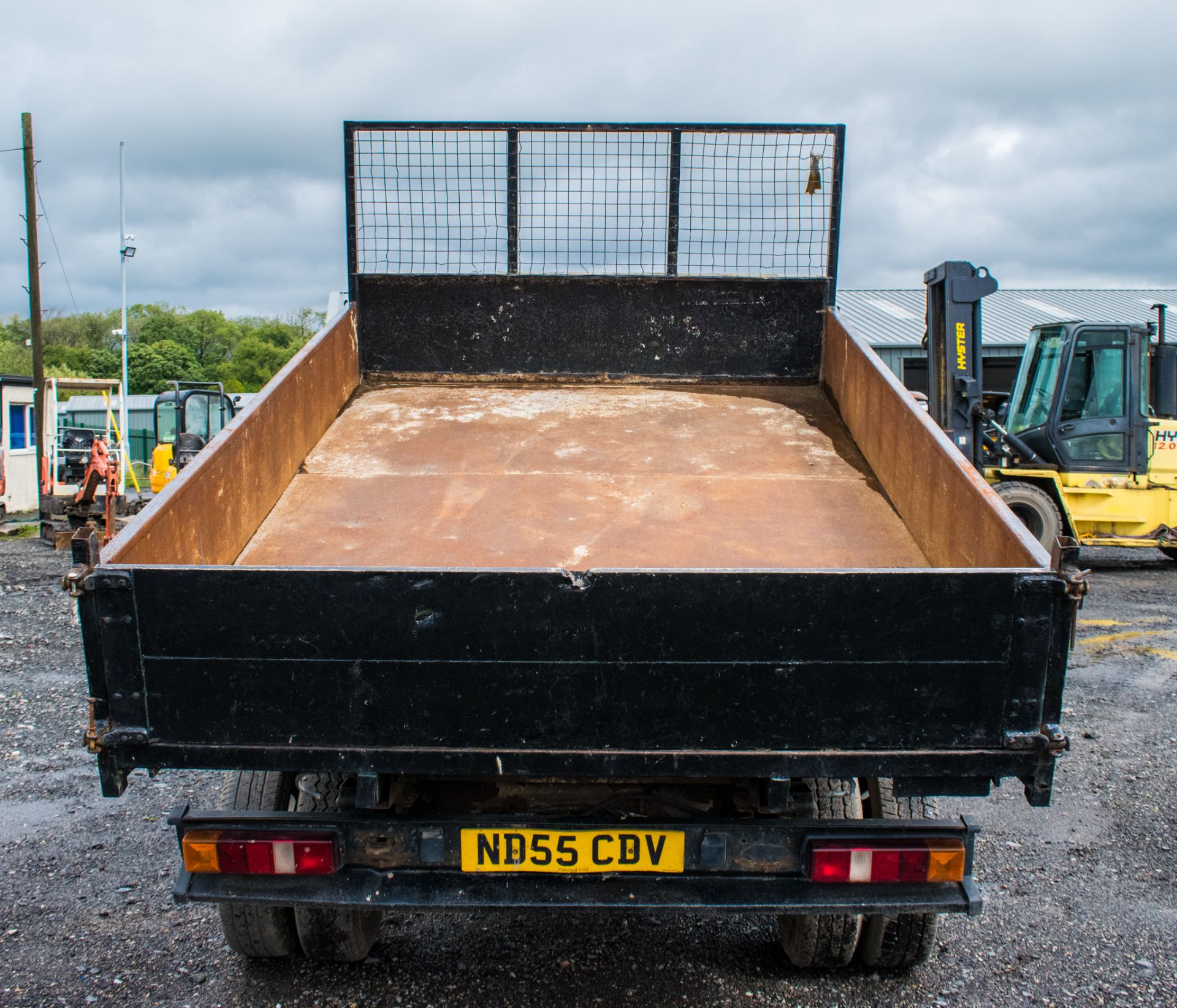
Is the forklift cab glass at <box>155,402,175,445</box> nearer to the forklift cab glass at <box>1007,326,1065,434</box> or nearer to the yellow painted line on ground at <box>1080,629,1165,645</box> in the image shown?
the forklift cab glass at <box>1007,326,1065,434</box>

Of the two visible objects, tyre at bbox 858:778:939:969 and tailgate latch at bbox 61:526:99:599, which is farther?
tyre at bbox 858:778:939:969

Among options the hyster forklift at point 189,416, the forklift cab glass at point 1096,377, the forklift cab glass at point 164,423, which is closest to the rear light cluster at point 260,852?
the forklift cab glass at point 1096,377

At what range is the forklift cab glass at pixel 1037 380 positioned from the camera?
1005 cm

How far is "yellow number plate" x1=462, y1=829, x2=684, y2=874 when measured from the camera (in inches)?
85.2

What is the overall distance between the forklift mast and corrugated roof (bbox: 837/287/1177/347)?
1169 cm

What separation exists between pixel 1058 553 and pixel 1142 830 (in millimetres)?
2548

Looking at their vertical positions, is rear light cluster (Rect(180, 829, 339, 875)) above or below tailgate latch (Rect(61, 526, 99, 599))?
below

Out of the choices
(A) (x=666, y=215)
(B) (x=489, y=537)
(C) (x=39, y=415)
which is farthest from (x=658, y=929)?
(C) (x=39, y=415)

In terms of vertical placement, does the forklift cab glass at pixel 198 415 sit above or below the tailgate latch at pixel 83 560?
below

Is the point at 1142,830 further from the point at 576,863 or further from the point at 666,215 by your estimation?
the point at 666,215

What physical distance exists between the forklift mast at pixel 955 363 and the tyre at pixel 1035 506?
892 millimetres

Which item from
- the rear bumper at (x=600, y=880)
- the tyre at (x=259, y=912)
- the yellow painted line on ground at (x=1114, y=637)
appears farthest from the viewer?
the yellow painted line on ground at (x=1114, y=637)

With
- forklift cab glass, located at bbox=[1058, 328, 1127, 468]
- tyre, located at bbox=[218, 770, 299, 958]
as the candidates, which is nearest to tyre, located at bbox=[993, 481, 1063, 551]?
forklift cab glass, located at bbox=[1058, 328, 1127, 468]

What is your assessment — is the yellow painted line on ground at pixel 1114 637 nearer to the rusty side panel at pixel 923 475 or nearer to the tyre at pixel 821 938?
the rusty side panel at pixel 923 475
